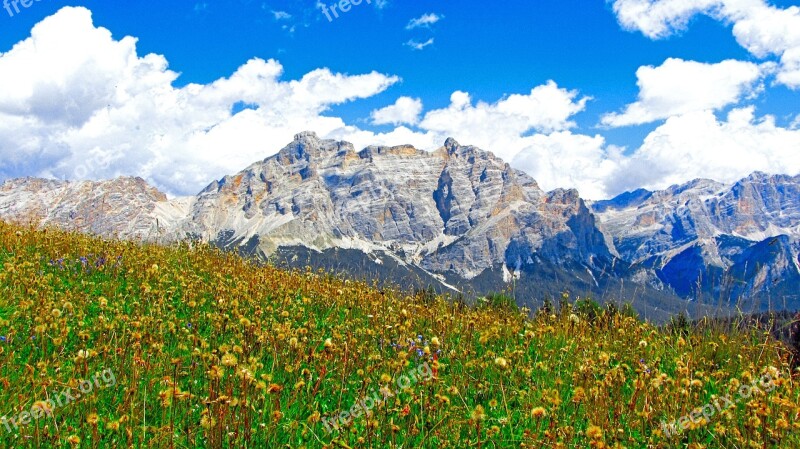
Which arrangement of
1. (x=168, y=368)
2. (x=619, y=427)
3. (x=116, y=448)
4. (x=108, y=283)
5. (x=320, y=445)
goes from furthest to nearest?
(x=108, y=283) < (x=168, y=368) < (x=619, y=427) < (x=320, y=445) < (x=116, y=448)

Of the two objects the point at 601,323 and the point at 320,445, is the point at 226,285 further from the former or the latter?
the point at 601,323

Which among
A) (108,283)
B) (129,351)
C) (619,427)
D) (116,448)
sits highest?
(108,283)

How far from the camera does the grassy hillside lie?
520cm

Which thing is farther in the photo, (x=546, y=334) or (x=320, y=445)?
(x=546, y=334)

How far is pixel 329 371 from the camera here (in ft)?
22.4

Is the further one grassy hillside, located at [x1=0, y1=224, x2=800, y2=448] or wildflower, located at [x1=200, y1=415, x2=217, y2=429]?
grassy hillside, located at [x1=0, y1=224, x2=800, y2=448]

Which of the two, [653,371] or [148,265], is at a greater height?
[148,265]

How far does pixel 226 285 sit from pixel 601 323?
22.7 feet

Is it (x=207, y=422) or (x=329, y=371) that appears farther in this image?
(x=329, y=371)

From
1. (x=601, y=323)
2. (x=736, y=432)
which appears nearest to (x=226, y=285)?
(x=601, y=323)

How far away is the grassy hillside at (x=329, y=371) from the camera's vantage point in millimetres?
5203

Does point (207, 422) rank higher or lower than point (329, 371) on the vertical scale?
higher

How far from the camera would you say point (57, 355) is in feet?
21.9

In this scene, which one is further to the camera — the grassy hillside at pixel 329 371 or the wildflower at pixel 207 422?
the grassy hillside at pixel 329 371
